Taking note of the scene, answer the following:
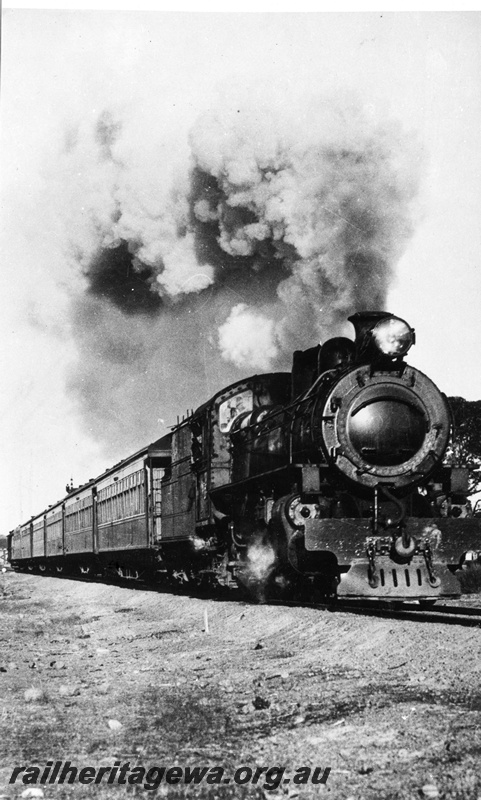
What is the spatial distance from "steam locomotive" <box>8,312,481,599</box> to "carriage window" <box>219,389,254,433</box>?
22mm

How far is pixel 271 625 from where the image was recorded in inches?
332

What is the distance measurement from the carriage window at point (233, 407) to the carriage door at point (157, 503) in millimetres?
4542

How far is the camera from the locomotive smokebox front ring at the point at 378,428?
9.18 meters

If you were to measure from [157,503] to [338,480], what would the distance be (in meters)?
7.93

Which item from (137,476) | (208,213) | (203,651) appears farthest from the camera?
(137,476)

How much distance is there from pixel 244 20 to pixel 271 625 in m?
6.54

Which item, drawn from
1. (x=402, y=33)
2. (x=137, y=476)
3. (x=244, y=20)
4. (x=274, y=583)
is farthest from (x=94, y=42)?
(x=137, y=476)

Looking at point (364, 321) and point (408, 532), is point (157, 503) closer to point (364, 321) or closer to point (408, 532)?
point (364, 321)

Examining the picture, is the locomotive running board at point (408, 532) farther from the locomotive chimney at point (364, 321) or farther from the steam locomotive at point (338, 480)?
the locomotive chimney at point (364, 321)

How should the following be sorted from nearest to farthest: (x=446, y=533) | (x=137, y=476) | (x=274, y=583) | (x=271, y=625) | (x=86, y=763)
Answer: (x=86, y=763) → (x=271, y=625) → (x=446, y=533) → (x=274, y=583) → (x=137, y=476)

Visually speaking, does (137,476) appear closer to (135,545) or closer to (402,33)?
(135,545)

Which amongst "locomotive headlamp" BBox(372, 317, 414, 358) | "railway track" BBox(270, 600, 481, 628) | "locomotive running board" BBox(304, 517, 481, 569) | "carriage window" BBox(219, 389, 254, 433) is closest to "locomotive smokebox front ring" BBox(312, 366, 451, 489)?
"locomotive headlamp" BBox(372, 317, 414, 358)

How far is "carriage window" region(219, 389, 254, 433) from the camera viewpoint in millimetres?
12547

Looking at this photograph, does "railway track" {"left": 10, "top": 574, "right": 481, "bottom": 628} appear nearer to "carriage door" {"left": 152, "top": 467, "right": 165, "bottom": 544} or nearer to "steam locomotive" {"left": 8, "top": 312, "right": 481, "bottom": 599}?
"steam locomotive" {"left": 8, "top": 312, "right": 481, "bottom": 599}
